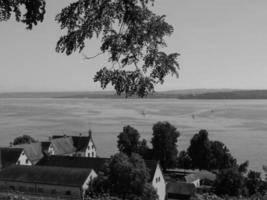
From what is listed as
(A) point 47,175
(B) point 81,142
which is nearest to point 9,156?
(B) point 81,142

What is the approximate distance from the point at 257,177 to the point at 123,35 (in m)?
41.1

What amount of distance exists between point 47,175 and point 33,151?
66.8ft

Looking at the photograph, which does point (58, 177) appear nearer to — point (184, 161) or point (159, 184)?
point (159, 184)

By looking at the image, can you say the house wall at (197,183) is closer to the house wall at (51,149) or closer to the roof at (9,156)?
the house wall at (51,149)

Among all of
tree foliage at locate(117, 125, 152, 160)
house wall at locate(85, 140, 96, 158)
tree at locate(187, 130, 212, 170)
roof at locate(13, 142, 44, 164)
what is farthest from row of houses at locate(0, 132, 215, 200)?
tree foliage at locate(117, 125, 152, 160)

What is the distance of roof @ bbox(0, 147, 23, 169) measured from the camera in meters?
52.1

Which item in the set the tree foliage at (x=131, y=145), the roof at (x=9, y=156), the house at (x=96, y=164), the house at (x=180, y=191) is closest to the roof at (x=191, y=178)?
the house at (x=180, y=191)

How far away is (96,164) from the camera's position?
45.1 m

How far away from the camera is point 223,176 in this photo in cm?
4528

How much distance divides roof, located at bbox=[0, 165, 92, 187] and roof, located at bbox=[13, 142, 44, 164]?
14.8 meters

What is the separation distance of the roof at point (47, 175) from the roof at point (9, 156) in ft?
35.7

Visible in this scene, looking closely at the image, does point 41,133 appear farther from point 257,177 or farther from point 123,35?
point 123,35

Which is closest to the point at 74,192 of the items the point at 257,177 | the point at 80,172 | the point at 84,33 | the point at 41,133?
the point at 80,172

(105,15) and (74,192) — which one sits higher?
(105,15)
